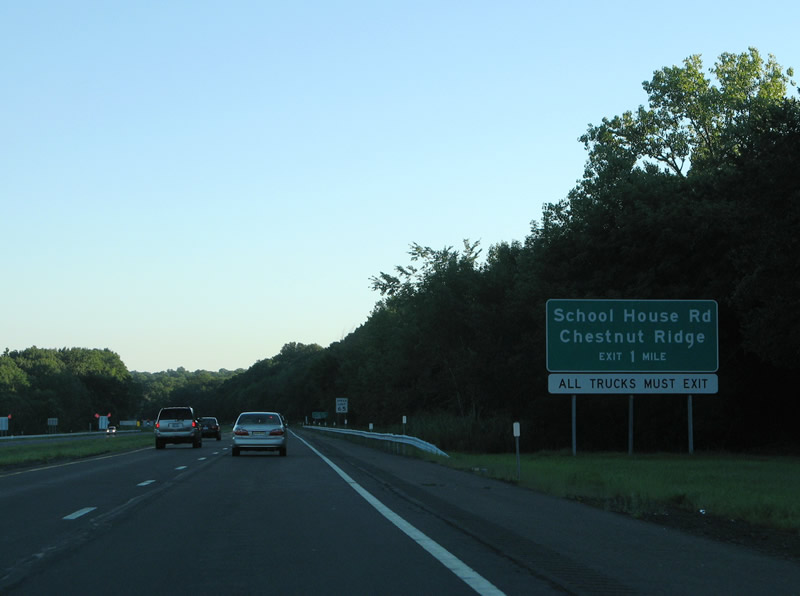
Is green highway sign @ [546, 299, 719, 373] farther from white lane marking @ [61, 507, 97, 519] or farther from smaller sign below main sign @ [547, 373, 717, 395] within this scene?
white lane marking @ [61, 507, 97, 519]

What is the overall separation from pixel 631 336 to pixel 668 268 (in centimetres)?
1125

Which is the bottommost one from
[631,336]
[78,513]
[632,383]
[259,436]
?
[78,513]

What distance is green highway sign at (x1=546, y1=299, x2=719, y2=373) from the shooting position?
33500mm

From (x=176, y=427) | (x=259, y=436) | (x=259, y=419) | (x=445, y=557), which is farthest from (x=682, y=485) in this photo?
(x=176, y=427)

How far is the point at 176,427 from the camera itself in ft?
154

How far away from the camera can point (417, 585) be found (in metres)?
8.30

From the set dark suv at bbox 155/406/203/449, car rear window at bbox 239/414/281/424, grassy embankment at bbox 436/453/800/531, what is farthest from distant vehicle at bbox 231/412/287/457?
dark suv at bbox 155/406/203/449

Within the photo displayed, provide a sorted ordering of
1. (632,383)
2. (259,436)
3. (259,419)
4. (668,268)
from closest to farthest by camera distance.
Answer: (632,383) → (259,436) → (259,419) → (668,268)

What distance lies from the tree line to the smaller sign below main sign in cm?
312

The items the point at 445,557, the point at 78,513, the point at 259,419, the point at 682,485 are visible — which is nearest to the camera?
the point at 445,557

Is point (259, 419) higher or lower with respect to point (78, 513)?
higher

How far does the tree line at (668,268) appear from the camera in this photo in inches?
1412

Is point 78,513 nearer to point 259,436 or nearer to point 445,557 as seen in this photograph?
point 445,557

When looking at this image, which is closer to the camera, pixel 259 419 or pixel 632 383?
pixel 632 383
